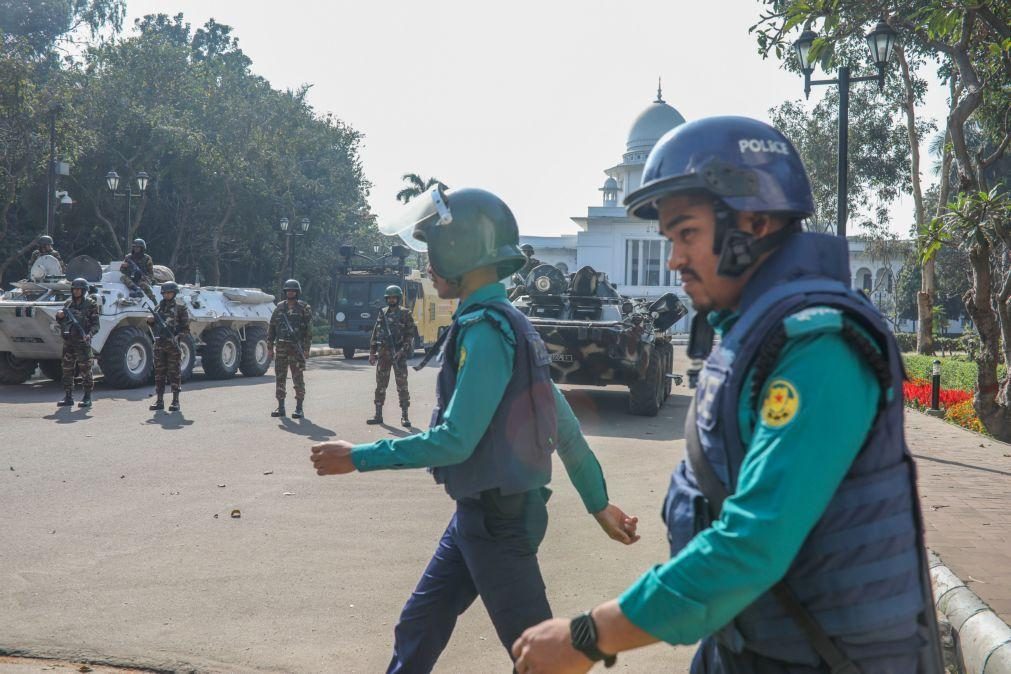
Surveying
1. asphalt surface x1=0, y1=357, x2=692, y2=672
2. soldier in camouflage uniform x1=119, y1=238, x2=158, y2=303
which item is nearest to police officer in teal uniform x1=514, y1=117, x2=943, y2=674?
asphalt surface x1=0, y1=357, x2=692, y2=672

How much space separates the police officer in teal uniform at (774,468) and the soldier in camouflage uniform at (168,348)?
11417 mm

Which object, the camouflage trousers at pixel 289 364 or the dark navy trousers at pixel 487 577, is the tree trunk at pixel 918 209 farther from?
the dark navy trousers at pixel 487 577

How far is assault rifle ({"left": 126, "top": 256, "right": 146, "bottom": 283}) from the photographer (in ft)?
51.4

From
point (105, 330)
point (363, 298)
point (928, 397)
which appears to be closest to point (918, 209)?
point (928, 397)

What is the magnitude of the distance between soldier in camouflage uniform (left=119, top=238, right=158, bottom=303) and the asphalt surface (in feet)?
16.5

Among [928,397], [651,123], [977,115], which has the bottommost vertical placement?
[928,397]

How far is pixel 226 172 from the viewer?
32.6 meters

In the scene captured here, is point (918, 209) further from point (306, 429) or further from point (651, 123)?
point (651, 123)

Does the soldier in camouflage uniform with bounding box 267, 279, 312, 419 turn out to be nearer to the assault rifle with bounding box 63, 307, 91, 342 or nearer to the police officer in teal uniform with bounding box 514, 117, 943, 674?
the assault rifle with bounding box 63, 307, 91, 342

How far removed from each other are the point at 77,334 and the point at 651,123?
198 feet

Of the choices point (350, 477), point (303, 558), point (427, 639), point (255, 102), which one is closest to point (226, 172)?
point (255, 102)

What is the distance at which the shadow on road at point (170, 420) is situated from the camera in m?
10.8

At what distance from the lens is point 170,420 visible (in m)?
11.3

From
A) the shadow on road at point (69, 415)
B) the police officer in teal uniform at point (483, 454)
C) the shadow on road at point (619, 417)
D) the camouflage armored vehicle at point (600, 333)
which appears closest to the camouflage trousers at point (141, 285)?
the shadow on road at point (69, 415)
